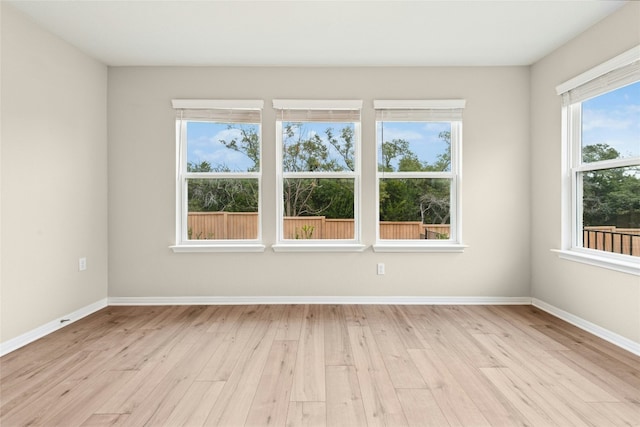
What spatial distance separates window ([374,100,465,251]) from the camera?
4.10m

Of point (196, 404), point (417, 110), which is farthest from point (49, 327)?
point (417, 110)

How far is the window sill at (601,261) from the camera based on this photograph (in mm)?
2760

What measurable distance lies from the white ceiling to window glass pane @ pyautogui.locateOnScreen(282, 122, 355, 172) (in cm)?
75

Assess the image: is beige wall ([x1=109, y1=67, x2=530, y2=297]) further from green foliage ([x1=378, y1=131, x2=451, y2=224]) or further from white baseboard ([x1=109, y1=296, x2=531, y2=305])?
green foliage ([x1=378, y1=131, x2=451, y2=224])

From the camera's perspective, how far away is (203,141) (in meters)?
4.12

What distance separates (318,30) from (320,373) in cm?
284

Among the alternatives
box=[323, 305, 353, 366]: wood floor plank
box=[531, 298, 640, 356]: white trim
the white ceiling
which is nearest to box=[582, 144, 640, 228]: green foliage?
box=[531, 298, 640, 356]: white trim

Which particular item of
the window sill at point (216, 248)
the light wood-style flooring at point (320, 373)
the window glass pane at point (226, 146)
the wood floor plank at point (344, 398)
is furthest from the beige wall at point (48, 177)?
the wood floor plank at point (344, 398)

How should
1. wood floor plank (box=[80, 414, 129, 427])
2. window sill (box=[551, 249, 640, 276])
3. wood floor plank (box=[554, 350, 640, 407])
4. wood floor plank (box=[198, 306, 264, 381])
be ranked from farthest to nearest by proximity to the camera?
window sill (box=[551, 249, 640, 276]), wood floor plank (box=[198, 306, 264, 381]), wood floor plank (box=[554, 350, 640, 407]), wood floor plank (box=[80, 414, 129, 427])

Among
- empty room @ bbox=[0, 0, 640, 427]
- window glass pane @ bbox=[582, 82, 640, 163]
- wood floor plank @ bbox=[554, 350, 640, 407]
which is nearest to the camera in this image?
wood floor plank @ bbox=[554, 350, 640, 407]

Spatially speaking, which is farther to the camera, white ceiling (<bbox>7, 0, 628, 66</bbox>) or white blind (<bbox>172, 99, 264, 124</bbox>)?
white blind (<bbox>172, 99, 264, 124</bbox>)

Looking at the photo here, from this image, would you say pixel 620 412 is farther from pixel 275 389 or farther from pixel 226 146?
pixel 226 146

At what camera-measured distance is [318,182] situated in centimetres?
411

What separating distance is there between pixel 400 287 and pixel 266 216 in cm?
174
